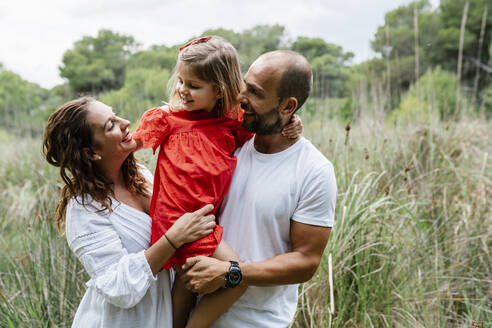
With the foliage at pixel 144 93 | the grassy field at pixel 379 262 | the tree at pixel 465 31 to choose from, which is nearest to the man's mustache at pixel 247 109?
the grassy field at pixel 379 262

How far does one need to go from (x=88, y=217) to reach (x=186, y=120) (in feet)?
2.00

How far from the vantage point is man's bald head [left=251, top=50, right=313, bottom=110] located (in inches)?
66.4

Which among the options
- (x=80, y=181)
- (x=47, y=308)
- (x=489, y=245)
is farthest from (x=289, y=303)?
(x=489, y=245)

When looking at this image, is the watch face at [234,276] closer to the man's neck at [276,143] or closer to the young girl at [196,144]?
the young girl at [196,144]

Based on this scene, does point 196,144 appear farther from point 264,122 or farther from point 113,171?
point 113,171

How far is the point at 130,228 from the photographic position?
5.76ft

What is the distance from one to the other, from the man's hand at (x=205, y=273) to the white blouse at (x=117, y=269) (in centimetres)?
16

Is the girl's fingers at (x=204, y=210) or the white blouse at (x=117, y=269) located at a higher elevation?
the girl's fingers at (x=204, y=210)

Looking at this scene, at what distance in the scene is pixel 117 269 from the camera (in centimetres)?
160

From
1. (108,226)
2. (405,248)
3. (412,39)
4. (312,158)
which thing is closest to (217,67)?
(312,158)

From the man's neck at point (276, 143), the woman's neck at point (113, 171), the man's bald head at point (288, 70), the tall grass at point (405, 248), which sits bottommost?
the tall grass at point (405, 248)

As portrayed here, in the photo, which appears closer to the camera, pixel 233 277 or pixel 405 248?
pixel 233 277

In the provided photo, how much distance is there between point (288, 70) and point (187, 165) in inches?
23.7

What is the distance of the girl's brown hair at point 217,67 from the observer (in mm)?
1803
